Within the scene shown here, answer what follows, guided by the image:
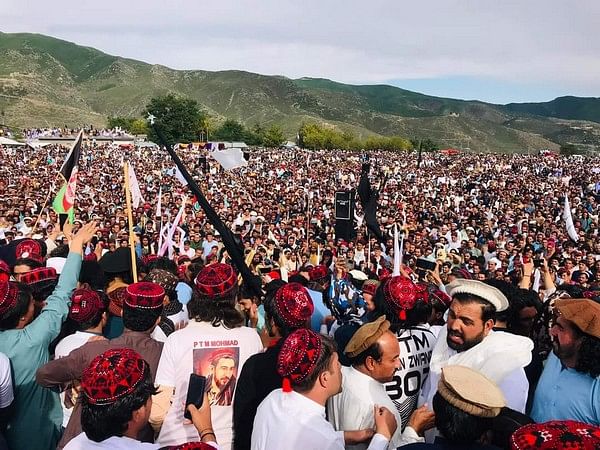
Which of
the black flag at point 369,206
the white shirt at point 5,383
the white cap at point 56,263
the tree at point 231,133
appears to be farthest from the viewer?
the tree at point 231,133

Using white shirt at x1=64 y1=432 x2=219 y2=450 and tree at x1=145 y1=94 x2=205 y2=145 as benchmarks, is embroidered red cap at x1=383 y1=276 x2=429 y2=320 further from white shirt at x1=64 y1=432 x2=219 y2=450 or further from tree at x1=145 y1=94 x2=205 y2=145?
tree at x1=145 y1=94 x2=205 y2=145

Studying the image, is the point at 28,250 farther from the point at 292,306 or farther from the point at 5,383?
the point at 292,306

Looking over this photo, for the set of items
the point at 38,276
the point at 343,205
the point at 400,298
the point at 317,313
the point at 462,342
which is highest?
the point at 400,298

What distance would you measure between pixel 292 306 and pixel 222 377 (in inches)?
19.8

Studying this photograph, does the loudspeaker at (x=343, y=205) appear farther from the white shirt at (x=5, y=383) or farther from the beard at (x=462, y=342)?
the white shirt at (x=5, y=383)

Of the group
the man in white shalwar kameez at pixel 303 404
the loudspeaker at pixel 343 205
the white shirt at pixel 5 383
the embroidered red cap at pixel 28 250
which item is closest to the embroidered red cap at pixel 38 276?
the white shirt at pixel 5 383

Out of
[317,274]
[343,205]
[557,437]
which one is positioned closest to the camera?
[557,437]

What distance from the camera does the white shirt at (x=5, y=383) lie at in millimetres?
2744

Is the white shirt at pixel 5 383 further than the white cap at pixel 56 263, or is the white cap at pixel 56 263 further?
the white cap at pixel 56 263

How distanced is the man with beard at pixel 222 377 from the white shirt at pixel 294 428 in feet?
1.69

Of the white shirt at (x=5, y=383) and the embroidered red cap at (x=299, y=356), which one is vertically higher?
the embroidered red cap at (x=299, y=356)

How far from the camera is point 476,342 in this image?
307 centimetres

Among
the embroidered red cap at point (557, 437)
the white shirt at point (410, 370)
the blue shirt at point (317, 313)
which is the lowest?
the blue shirt at point (317, 313)

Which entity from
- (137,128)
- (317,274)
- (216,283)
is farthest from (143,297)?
(137,128)
